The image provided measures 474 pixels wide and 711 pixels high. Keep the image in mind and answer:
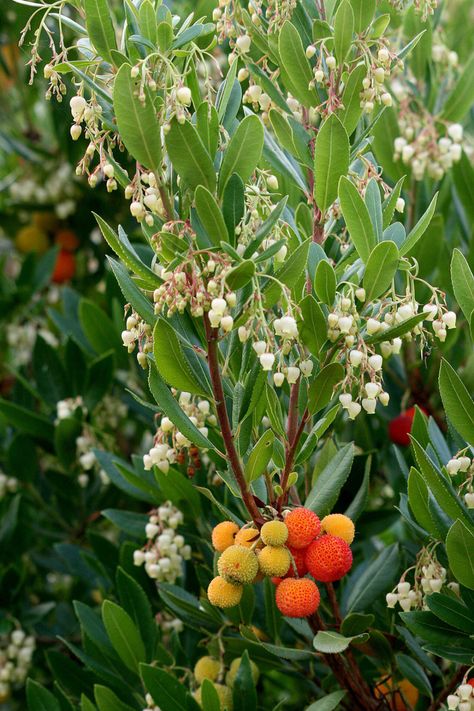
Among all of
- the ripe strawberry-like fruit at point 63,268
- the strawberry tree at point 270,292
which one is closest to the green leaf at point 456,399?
the strawberry tree at point 270,292

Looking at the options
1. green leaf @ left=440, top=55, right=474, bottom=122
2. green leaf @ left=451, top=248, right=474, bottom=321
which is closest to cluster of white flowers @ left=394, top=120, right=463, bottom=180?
green leaf @ left=440, top=55, right=474, bottom=122

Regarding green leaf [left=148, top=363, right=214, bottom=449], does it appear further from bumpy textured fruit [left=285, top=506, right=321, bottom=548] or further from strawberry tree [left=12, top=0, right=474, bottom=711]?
bumpy textured fruit [left=285, top=506, right=321, bottom=548]

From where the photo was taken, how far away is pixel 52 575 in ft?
10.7

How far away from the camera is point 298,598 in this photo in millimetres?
1321

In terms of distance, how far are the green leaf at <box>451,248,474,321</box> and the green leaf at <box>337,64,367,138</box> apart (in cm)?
27

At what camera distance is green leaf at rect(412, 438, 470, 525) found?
1.35 m

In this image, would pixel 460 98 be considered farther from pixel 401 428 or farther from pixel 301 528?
pixel 301 528

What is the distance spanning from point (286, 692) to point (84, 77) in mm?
2090

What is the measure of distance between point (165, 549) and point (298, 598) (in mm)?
635

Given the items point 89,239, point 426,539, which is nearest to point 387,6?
point 426,539

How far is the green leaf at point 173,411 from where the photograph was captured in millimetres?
1335

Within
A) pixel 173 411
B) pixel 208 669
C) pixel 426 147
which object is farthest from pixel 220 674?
pixel 426 147

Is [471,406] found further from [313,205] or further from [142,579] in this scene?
[142,579]

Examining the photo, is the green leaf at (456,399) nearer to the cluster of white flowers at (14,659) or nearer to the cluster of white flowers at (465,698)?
the cluster of white flowers at (465,698)
